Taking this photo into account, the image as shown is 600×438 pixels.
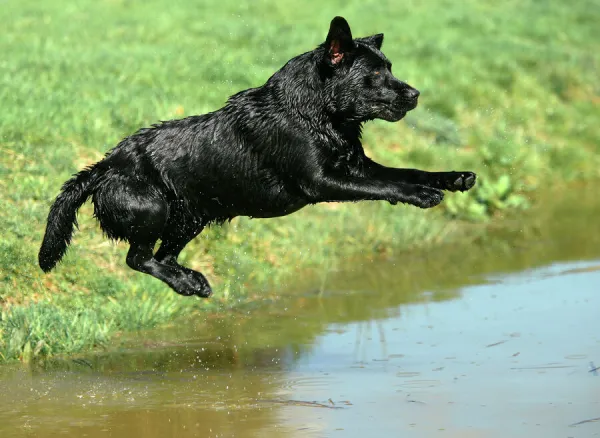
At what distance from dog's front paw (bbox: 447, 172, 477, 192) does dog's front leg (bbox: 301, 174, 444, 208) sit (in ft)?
0.42

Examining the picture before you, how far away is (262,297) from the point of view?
7922 mm

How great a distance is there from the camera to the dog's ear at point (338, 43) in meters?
5.56

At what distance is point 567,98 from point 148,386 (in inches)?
405

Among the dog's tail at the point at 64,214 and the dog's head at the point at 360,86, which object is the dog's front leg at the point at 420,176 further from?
the dog's tail at the point at 64,214

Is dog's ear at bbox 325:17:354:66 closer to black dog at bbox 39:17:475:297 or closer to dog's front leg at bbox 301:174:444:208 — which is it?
black dog at bbox 39:17:475:297

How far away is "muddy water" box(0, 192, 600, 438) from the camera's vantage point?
16.7 ft

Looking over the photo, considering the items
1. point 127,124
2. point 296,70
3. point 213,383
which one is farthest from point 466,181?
point 127,124

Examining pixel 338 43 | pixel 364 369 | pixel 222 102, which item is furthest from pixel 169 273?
pixel 222 102

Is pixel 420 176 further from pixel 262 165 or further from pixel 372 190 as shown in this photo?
pixel 262 165

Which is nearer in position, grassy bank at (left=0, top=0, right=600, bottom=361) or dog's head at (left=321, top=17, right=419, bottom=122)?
dog's head at (left=321, top=17, right=419, bottom=122)

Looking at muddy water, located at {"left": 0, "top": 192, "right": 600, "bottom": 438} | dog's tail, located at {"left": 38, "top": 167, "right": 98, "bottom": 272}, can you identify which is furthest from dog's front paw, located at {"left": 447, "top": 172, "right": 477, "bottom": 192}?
dog's tail, located at {"left": 38, "top": 167, "right": 98, "bottom": 272}

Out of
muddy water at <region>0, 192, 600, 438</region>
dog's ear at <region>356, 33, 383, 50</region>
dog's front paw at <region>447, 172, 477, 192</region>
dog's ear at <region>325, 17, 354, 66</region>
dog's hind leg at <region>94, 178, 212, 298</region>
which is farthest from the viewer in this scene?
dog's hind leg at <region>94, 178, 212, 298</region>

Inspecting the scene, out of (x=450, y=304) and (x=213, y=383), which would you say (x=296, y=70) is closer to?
(x=213, y=383)

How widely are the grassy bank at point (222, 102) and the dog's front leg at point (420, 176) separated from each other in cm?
207
